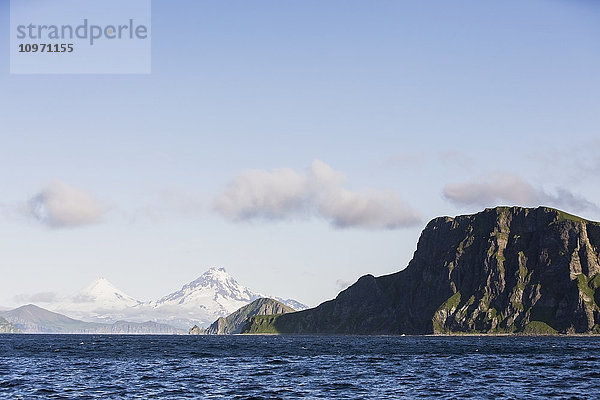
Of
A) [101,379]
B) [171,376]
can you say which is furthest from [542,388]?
[101,379]

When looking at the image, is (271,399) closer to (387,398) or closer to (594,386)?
(387,398)

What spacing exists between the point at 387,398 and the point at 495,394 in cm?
1377

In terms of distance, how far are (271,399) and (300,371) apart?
1449 inches

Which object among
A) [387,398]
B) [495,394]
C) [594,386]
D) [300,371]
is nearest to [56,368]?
[300,371]

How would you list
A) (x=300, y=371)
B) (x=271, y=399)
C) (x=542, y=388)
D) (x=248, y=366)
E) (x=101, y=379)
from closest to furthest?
(x=271, y=399), (x=542, y=388), (x=101, y=379), (x=300, y=371), (x=248, y=366)

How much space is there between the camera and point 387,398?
82.0 meters

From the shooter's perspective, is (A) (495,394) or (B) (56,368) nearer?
(A) (495,394)

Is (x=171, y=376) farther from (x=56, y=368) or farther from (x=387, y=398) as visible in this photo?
(x=387, y=398)

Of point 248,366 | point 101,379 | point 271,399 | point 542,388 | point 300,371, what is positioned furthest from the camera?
point 248,366

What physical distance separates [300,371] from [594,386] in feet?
148

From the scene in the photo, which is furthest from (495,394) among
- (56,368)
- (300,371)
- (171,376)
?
(56,368)

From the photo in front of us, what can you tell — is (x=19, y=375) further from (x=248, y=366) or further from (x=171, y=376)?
(x=248, y=366)

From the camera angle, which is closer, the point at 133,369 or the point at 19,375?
the point at 19,375

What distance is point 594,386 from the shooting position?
304 feet
